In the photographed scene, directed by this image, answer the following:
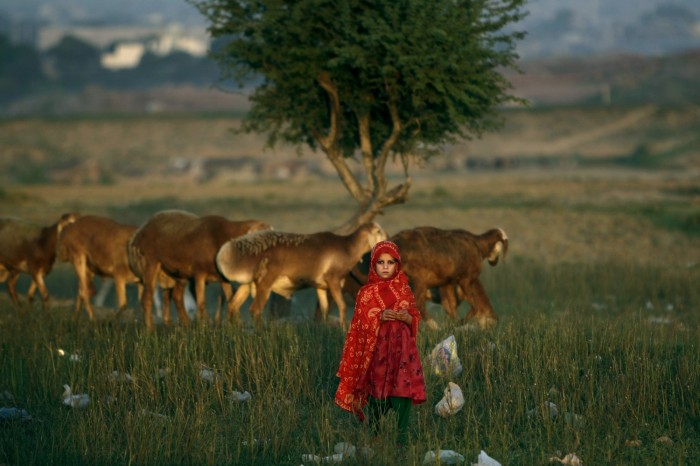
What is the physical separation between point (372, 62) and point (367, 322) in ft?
31.7

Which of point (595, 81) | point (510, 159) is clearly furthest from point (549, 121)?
point (595, 81)

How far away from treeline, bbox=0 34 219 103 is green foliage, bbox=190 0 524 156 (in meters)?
128

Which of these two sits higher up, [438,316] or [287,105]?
[287,105]

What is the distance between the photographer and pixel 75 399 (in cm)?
1150

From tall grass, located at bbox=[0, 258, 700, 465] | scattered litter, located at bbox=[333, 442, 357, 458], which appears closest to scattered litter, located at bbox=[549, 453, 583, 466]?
tall grass, located at bbox=[0, 258, 700, 465]

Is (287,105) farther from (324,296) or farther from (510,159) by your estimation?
(510,159)

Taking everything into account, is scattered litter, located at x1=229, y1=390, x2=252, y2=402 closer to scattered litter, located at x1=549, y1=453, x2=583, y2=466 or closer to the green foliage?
scattered litter, located at x1=549, y1=453, x2=583, y2=466

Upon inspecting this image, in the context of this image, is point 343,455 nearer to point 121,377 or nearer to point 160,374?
point 121,377

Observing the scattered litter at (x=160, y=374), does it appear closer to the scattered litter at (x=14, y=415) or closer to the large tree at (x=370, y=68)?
the scattered litter at (x=14, y=415)

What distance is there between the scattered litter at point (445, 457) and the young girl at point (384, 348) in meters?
0.44

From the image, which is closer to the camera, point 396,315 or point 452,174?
point 396,315

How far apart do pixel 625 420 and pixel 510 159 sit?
64.2 meters

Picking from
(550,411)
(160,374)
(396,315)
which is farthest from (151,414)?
(550,411)

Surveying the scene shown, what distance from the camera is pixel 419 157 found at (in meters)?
20.6
